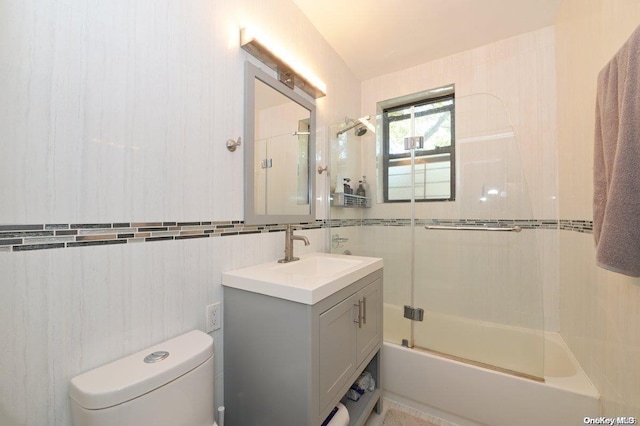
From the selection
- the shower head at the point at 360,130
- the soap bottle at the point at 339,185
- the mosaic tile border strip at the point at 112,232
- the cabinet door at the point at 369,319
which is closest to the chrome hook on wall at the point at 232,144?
the mosaic tile border strip at the point at 112,232

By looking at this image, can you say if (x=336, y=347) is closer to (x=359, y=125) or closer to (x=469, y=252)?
(x=469, y=252)

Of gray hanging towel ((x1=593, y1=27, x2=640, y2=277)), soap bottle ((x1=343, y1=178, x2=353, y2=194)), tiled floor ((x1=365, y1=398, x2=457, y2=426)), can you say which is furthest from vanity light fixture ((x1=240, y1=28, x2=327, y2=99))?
tiled floor ((x1=365, y1=398, x2=457, y2=426))

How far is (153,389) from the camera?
0.71 metres

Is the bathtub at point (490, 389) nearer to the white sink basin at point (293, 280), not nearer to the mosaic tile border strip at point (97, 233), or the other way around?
the white sink basin at point (293, 280)

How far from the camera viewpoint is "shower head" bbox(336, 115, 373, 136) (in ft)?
7.36

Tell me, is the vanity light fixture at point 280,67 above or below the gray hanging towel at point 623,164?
above

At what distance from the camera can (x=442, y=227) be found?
205 centimetres

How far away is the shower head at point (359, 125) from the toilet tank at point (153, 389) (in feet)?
6.16

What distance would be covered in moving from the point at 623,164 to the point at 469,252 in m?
1.24

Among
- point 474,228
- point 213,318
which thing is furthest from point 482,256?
point 213,318

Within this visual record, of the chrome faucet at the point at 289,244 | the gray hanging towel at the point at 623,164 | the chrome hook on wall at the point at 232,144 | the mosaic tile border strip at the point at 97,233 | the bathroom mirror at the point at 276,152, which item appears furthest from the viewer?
the chrome faucet at the point at 289,244

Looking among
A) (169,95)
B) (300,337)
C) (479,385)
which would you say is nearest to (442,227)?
(479,385)

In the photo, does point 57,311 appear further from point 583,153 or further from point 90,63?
point 583,153

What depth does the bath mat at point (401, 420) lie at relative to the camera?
151cm
